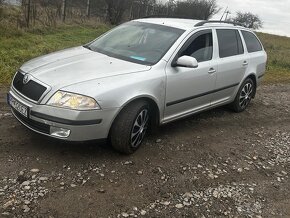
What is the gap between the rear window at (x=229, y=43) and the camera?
20.0 feet

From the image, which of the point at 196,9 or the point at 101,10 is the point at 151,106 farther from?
the point at 196,9

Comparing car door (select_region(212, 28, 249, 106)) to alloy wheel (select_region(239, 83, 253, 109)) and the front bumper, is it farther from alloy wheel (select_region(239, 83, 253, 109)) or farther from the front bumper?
the front bumper

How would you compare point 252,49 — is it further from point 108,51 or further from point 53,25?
point 53,25

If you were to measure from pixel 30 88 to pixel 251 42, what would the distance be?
4630 mm

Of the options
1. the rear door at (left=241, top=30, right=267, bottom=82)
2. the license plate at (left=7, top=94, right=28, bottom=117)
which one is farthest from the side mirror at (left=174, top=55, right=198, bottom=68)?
the rear door at (left=241, top=30, right=267, bottom=82)

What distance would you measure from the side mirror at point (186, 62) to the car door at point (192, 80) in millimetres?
95

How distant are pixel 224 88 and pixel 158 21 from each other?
1.60m

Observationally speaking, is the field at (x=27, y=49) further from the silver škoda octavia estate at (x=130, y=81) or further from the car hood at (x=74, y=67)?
the silver škoda octavia estate at (x=130, y=81)

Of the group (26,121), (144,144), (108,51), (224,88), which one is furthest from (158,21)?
(26,121)

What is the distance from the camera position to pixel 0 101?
6.16 metres

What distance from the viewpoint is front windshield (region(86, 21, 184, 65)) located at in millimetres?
5042

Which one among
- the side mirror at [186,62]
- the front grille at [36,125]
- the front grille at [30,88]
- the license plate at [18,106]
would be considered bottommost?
the front grille at [36,125]

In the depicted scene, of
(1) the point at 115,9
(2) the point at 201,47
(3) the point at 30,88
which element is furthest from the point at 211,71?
(1) the point at 115,9

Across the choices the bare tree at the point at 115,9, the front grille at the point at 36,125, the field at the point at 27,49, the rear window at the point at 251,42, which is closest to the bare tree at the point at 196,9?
the bare tree at the point at 115,9
